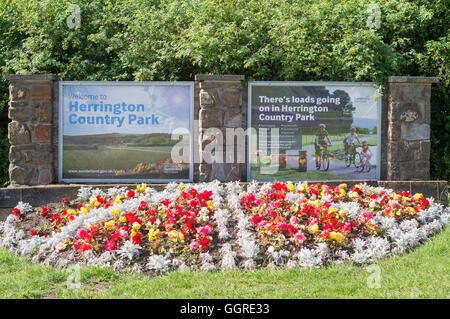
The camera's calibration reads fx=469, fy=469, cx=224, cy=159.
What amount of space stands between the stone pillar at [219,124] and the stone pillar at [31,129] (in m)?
2.18

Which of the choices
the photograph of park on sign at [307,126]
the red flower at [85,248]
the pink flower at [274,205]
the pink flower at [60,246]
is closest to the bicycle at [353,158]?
the photograph of park on sign at [307,126]

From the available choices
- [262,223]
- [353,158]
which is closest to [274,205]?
[262,223]

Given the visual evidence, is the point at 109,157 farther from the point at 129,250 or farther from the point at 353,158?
the point at 353,158

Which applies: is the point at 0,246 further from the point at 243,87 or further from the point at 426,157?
the point at 426,157

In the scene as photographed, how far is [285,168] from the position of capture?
6797 mm

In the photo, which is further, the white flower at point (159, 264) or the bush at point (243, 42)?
the bush at point (243, 42)

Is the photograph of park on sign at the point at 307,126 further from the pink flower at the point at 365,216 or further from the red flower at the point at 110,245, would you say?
the red flower at the point at 110,245

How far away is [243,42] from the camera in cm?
730

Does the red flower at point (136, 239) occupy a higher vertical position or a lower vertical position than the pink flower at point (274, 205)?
lower

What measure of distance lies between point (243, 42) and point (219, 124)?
1.50 metres

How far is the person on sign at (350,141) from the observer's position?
684cm

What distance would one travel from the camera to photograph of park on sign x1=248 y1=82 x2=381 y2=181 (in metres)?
6.77

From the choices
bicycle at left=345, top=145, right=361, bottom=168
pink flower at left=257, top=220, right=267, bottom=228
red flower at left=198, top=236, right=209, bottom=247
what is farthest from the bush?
red flower at left=198, top=236, right=209, bottom=247
